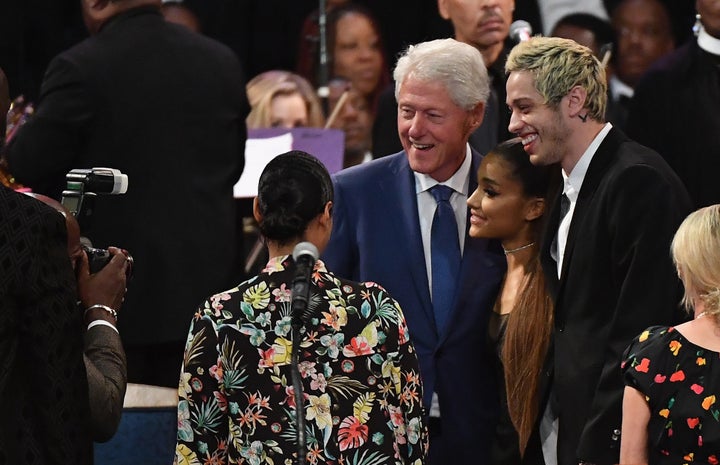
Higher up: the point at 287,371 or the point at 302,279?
the point at 302,279

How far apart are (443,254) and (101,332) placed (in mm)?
1299

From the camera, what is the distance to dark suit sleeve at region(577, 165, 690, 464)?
3.70 meters

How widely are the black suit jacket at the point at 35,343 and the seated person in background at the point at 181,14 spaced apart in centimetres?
479

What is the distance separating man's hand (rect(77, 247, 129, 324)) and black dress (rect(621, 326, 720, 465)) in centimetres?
127

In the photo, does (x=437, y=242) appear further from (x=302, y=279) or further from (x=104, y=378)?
(x=104, y=378)

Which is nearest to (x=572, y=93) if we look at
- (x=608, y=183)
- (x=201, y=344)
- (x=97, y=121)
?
(x=608, y=183)

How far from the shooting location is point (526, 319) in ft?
13.1

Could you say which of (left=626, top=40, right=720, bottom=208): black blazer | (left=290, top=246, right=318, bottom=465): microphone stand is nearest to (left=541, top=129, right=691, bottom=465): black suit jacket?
(left=290, top=246, right=318, bottom=465): microphone stand

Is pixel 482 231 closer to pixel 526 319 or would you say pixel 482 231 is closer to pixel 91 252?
pixel 526 319

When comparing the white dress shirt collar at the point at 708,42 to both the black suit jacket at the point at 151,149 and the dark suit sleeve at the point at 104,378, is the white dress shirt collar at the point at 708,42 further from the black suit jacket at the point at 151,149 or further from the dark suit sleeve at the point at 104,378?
the dark suit sleeve at the point at 104,378

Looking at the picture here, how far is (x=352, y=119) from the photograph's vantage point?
7.82 meters

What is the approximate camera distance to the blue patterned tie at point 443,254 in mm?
4137

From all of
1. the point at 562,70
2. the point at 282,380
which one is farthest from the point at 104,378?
the point at 562,70

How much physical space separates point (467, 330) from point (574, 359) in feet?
1.28
